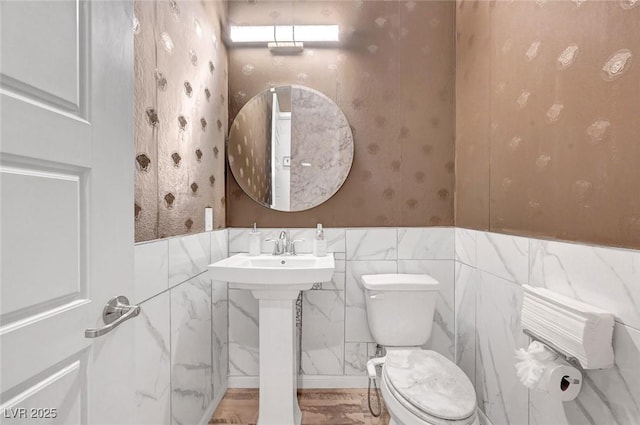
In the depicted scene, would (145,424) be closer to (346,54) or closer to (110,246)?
(110,246)

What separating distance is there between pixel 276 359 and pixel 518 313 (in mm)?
1114

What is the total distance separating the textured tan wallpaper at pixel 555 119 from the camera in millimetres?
971

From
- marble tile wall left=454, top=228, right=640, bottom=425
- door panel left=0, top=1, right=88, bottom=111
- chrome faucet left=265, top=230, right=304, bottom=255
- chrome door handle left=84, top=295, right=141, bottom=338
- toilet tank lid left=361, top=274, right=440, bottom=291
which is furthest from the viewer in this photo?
chrome faucet left=265, top=230, right=304, bottom=255

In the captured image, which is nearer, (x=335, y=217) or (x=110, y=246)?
(x=110, y=246)

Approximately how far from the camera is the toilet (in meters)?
1.27

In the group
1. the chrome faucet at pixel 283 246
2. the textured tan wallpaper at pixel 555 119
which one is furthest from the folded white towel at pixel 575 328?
the chrome faucet at pixel 283 246

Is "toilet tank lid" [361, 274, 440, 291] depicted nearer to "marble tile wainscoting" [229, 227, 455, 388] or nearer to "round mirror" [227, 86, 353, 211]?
Answer: "marble tile wainscoting" [229, 227, 455, 388]

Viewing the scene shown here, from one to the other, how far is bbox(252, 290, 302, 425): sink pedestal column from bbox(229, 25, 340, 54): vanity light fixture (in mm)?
1497

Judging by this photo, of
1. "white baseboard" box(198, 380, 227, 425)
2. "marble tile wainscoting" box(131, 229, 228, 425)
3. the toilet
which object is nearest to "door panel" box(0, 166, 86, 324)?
"marble tile wainscoting" box(131, 229, 228, 425)

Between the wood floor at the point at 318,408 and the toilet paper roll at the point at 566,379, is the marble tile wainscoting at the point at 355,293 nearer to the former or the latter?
the wood floor at the point at 318,408

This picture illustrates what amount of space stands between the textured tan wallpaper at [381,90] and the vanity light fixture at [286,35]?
0.22ft

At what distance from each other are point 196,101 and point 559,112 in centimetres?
155

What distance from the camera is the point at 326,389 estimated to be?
2.21 m

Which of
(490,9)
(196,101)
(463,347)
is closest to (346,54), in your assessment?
(490,9)
